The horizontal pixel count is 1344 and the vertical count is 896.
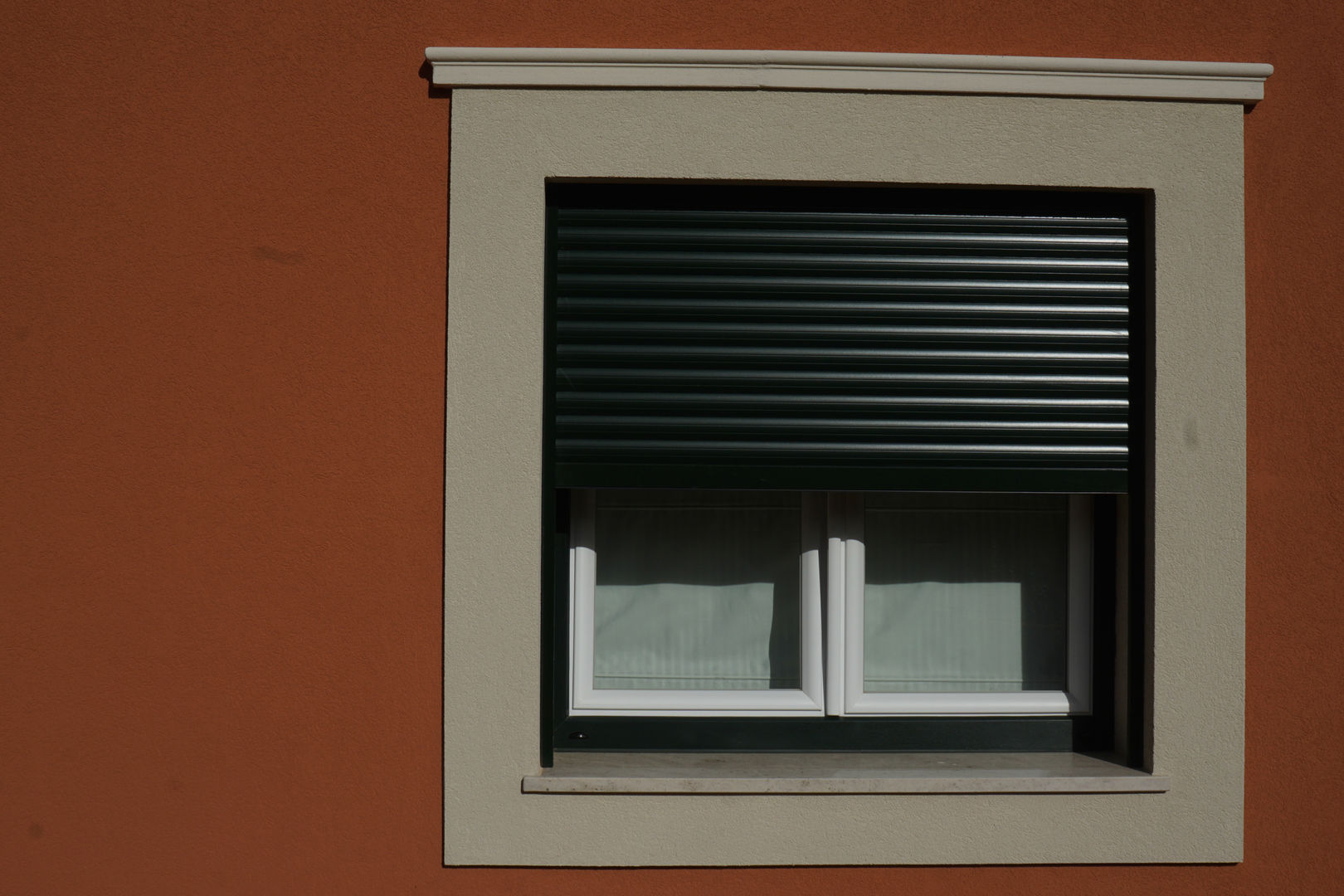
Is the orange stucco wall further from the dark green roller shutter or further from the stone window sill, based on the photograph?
the dark green roller shutter

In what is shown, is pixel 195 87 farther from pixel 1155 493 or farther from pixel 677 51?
pixel 1155 493

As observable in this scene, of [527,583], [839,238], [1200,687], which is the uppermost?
[839,238]

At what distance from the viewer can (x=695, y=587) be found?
3.12 meters

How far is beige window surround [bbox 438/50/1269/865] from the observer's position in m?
2.77

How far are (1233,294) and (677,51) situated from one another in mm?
2010

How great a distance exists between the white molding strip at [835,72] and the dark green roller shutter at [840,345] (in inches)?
14.4

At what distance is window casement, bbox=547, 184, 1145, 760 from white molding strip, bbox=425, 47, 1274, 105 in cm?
33

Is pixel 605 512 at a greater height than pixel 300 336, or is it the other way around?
pixel 300 336

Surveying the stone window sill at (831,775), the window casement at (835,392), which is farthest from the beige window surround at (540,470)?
the window casement at (835,392)

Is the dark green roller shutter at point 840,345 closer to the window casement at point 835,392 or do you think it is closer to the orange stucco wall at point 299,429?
the window casement at point 835,392

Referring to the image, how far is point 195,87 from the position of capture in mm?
2842

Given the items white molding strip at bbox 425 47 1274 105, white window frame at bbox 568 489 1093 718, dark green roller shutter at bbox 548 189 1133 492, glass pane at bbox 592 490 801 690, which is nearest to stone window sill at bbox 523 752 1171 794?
white window frame at bbox 568 489 1093 718

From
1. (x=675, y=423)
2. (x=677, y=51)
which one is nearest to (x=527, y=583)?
(x=675, y=423)

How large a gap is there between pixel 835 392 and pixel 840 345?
0.17 metres
